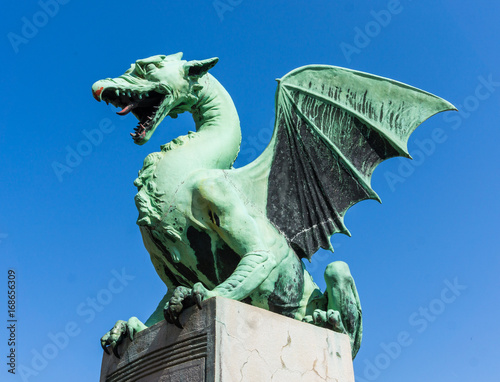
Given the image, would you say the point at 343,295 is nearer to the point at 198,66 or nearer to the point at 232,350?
the point at 232,350

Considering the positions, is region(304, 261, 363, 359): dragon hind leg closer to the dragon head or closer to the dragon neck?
the dragon neck

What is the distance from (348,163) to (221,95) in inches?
50.1

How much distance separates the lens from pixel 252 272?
163 inches

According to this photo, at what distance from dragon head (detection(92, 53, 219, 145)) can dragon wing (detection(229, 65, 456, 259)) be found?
776mm

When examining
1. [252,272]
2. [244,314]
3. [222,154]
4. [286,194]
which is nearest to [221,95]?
[222,154]

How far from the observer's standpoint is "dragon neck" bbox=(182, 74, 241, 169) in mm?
4891

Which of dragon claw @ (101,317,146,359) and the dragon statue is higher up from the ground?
the dragon statue

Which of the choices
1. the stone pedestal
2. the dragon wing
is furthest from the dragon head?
the stone pedestal

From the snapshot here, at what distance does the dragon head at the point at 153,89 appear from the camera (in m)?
4.75

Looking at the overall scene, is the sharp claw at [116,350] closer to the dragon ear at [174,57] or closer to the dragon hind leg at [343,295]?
the dragon hind leg at [343,295]

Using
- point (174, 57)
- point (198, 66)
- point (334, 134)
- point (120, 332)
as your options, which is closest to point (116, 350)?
point (120, 332)

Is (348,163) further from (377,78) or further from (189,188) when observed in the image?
(189,188)

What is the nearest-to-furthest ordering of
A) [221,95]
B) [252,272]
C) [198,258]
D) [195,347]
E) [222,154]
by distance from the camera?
[195,347]
[252,272]
[198,258]
[222,154]
[221,95]

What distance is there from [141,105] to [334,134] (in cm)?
172
